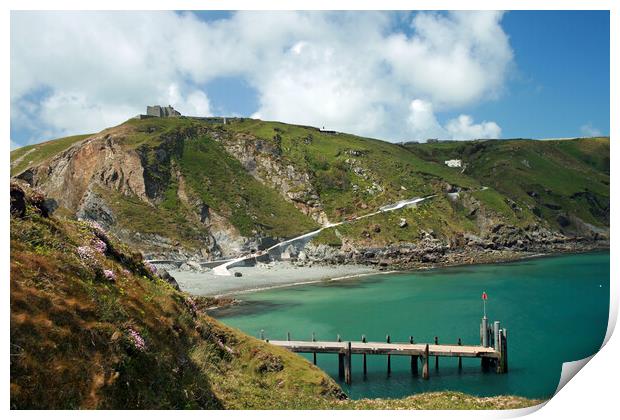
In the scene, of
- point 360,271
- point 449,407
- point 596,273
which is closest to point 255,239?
point 360,271

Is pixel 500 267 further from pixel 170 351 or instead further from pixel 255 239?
pixel 170 351

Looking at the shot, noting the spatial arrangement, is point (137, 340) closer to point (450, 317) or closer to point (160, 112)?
point (450, 317)

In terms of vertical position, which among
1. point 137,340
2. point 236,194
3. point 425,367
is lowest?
point 425,367

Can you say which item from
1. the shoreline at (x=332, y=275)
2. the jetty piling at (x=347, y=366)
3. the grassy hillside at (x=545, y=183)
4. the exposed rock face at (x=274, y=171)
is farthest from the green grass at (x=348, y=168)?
the jetty piling at (x=347, y=366)

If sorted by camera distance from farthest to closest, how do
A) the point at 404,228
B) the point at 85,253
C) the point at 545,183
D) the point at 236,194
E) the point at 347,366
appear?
the point at 545,183 < the point at 236,194 < the point at 404,228 < the point at 347,366 < the point at 85,253

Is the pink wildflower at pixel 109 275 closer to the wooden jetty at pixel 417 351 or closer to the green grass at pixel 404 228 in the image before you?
the wooden jetty at pixel 417 351

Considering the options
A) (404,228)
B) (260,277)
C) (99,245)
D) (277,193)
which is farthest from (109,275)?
(277,193)
